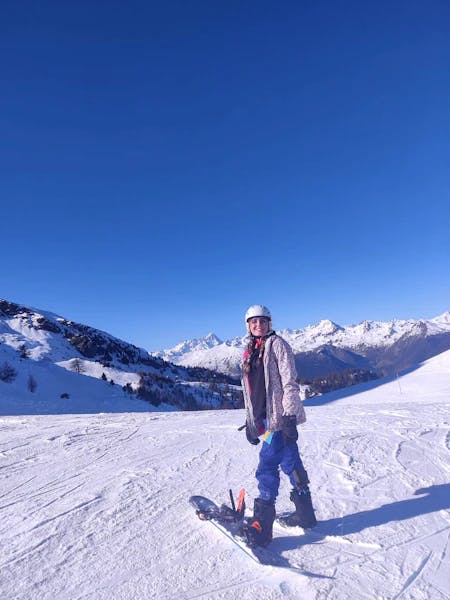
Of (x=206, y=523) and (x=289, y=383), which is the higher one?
(x=289, y=383)

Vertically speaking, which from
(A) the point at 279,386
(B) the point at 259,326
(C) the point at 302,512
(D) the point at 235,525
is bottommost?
(D) the point at 235,525

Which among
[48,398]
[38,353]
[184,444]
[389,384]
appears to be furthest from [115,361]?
[184,444]

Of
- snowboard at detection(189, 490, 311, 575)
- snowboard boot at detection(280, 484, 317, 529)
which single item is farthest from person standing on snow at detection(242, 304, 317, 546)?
snowboard at detection(189, 490, 311, 575)

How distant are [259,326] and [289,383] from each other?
840mm

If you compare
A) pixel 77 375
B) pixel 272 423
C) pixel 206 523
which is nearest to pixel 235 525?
pixel 206 523

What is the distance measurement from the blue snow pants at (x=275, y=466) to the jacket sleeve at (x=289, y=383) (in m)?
0.34

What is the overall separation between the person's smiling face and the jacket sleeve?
1.24ft

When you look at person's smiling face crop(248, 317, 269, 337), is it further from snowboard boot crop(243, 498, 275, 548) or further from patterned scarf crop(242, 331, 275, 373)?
snowboard boot crop(243, 498, 275, 548)

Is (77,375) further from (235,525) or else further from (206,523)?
(235,525)

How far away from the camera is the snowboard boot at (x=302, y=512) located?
4.38 metres

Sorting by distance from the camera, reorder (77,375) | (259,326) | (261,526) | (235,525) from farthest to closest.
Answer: (77,375), (259,326), (235,525), (261,526)

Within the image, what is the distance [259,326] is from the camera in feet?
15.5

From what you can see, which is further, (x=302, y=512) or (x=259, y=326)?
(x=259, y=326)

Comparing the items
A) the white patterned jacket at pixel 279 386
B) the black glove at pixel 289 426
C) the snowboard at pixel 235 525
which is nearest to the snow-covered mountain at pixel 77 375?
the white patterned jacket at pixel 279 386
